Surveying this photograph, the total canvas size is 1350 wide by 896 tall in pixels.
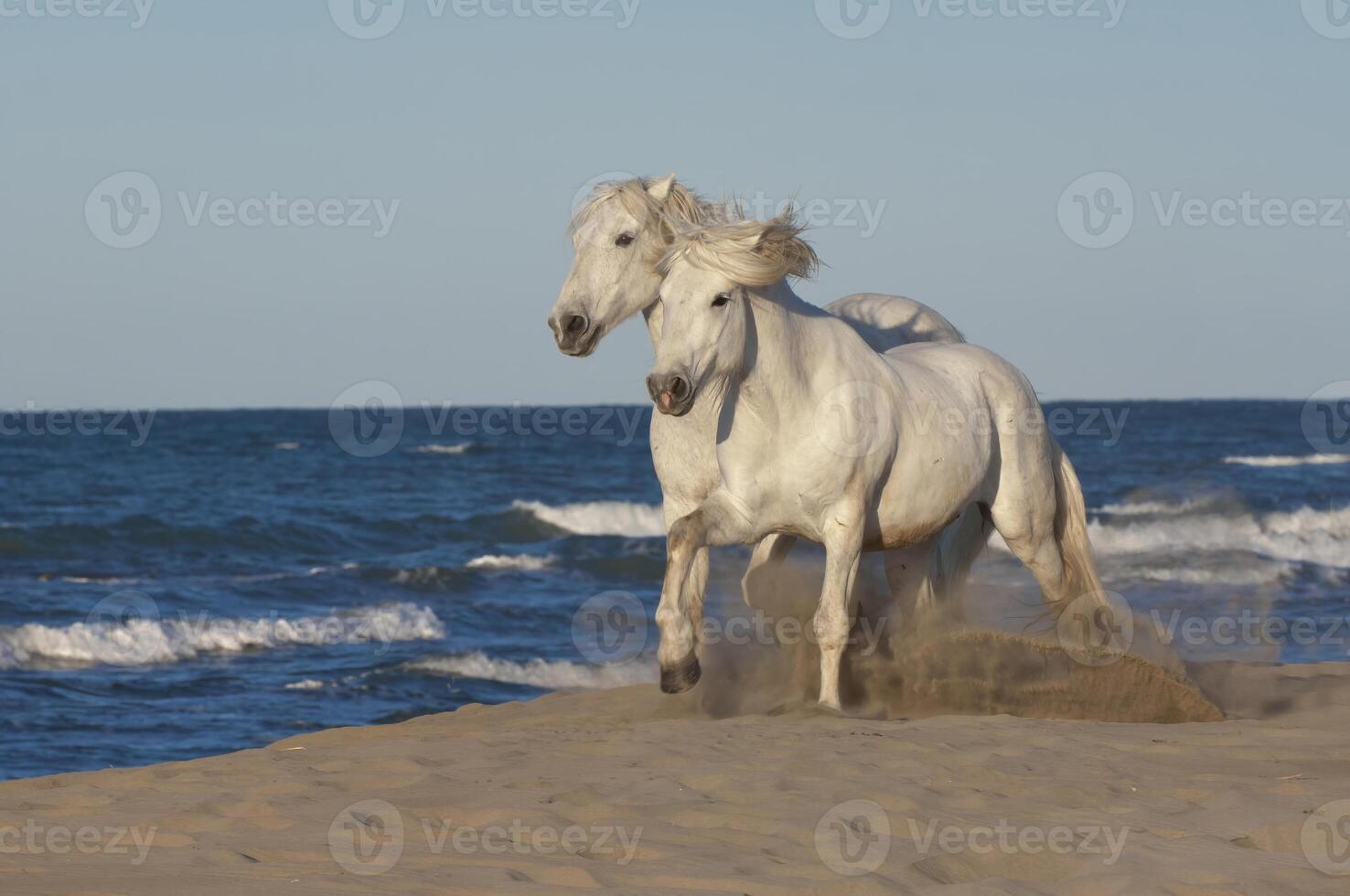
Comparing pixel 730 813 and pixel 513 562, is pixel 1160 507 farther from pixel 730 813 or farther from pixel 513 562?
pixel 730 813

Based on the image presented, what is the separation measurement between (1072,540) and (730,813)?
4050 mm

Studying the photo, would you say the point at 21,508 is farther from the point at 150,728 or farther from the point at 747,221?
the point at 747,221

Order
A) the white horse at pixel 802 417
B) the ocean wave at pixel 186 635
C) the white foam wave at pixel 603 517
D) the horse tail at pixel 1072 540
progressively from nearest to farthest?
1. the white horse at pixel 802 417
2. the horse tail at pixel 1072 540
3. the ocean wave at pixel 186 635
4. the white foam wave at pixel 603 517

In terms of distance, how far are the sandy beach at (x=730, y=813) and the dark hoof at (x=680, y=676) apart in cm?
19

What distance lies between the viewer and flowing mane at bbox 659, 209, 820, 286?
20.6ft

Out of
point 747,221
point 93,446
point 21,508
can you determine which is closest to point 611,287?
point 747,221

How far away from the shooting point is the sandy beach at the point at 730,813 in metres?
3.94

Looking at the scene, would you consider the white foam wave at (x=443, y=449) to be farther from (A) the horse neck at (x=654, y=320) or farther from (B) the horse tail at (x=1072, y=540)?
(A) the horse neck at (x=654, y=320)

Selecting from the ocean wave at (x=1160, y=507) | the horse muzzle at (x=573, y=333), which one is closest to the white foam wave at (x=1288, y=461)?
the ocean wave at (x=1160, y=507)

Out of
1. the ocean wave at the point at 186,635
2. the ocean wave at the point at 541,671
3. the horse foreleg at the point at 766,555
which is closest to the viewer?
the horse foreleg at the point at 766,555

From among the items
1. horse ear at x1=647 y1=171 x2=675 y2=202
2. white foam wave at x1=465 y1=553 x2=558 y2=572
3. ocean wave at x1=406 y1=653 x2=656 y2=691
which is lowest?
ocean wave at x1=406 y1=653 x2=656 y2=691

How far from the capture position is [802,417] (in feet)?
21.9

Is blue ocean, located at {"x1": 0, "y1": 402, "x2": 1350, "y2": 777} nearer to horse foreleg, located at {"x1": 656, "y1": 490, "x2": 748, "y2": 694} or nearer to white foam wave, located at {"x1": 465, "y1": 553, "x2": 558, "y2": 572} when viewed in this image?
white foam wave, located at {"x1": 465, "y1": 553, "x2": 558, "y2": 572}

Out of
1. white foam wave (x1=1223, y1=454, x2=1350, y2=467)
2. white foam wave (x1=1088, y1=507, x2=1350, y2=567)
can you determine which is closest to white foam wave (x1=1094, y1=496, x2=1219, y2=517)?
white foam wave (x1=1088, y1=507, x2=1350, y2=567)
